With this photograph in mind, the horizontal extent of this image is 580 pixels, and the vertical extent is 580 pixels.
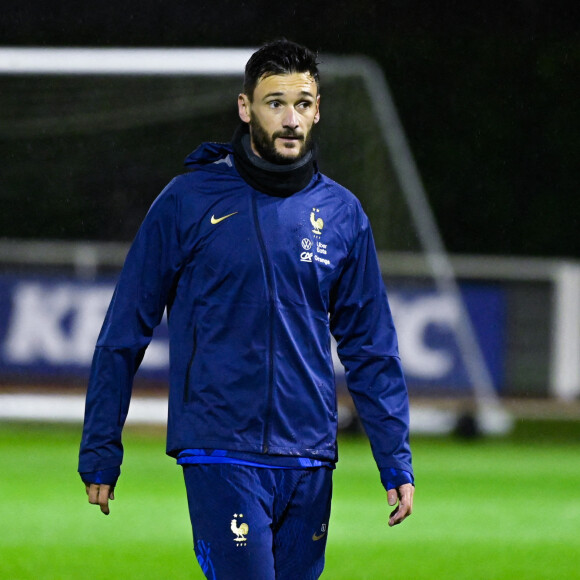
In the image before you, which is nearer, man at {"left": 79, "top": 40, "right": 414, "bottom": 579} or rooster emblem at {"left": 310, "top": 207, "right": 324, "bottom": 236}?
man at {"left": 79, "top": 40, "right": 414, "bottom": 579}

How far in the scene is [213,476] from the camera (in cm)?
368

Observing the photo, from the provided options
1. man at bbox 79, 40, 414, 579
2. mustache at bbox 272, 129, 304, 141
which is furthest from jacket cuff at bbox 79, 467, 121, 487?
mustache at bbox 272, 129, 304, 141

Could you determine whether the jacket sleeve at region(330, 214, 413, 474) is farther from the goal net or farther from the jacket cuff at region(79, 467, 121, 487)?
the goal net

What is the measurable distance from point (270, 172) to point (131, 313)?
50cm

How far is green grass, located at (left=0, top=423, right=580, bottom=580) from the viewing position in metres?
7.53

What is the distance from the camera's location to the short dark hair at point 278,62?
12.5ft

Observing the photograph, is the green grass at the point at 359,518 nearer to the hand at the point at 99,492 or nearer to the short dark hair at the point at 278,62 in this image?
the hand at the point at 99,492

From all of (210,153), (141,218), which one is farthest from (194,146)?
(210,153)

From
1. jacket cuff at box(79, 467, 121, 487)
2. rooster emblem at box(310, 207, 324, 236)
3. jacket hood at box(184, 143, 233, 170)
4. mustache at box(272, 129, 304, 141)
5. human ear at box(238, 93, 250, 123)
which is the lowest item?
jacket cuff at box(79, 467, 121, 487)

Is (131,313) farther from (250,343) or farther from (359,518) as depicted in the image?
(359,518)

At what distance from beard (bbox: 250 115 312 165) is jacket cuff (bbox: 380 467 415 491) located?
84 centimetres

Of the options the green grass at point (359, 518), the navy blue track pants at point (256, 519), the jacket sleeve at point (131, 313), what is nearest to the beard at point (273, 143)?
the jacket sleeve at point (131, 313)

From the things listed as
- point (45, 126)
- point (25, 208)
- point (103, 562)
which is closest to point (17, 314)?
point (45, 126)

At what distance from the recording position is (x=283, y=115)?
149 inches
